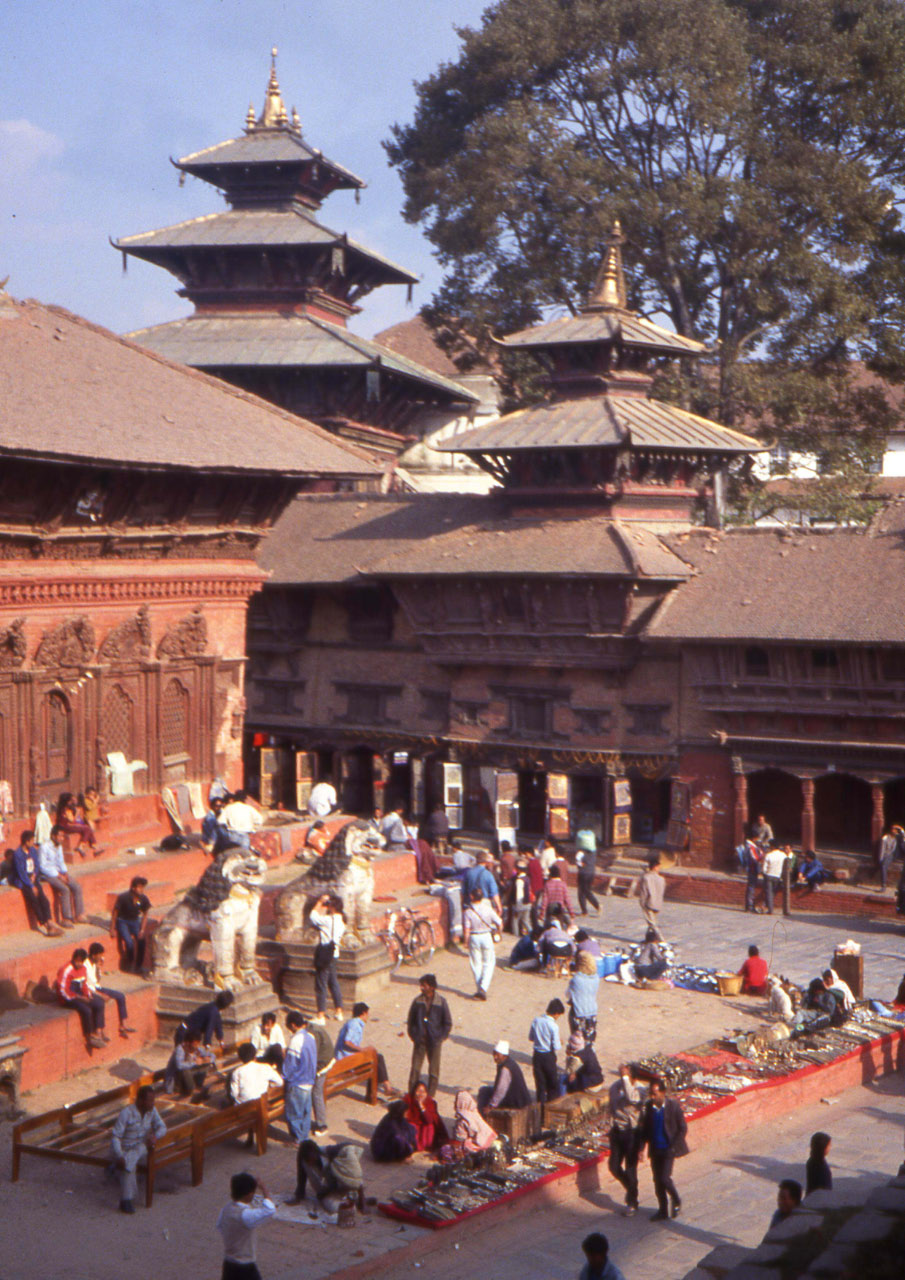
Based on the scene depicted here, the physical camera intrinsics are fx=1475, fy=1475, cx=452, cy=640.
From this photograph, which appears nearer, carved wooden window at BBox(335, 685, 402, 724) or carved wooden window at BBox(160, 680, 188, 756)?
carved wooden window at BBox(160, 680, 188, 756)

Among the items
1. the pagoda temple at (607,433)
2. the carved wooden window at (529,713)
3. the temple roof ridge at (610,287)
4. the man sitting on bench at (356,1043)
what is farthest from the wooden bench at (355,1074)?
the temple roof ridge at (610,287)

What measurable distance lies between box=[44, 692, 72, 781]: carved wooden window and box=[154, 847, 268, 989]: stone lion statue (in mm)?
5561

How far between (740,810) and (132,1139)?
688 inches

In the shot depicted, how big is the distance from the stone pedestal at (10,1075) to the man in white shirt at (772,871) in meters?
15.2

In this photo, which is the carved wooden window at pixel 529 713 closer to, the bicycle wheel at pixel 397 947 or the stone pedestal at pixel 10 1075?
the bicycle wheel at pixel 397 947

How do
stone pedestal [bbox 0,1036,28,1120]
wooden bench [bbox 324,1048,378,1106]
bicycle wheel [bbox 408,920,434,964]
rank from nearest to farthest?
stone pedestal [bbox 0,1036,28,1120] < wooden bench [bbox 324,1048,378,1106] < bicycle wheel [bbox 408,920,434,964]

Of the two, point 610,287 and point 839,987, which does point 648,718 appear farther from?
point 610,287

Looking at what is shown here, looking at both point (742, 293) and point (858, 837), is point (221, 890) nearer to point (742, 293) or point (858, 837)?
point (858, 837)

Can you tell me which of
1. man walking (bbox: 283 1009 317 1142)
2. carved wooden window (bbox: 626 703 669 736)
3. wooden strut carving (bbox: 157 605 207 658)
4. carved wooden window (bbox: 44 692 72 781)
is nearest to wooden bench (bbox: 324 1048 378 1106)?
man walking (bbox: 283 1009 317 1142)

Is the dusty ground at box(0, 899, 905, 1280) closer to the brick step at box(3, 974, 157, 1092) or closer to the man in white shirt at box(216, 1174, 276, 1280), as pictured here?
the brick step at box(3, 974, 157, 1092)

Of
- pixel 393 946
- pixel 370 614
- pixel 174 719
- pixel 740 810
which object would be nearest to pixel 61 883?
pixel 393 946

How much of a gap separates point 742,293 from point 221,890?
2712cm

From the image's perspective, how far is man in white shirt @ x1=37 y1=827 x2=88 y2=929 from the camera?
62.3ft

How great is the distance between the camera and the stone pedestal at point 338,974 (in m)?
19.6
